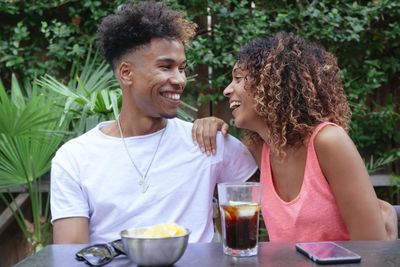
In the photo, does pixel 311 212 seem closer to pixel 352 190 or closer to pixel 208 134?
pixel 352 190

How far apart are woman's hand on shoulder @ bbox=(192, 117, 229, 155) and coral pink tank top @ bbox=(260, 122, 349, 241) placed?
15.0 inches

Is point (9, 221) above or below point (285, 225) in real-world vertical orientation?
below

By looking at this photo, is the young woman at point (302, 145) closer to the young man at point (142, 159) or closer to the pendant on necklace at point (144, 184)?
the young man at point (142, 159)

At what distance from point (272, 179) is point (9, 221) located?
2.17 metres

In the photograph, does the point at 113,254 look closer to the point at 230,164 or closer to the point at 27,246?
the point at 230,164

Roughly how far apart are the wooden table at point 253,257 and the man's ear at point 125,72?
89cm

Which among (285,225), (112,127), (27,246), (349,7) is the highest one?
(349,7)

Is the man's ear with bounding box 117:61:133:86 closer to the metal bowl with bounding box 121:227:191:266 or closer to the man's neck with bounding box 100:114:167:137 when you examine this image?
the man's neck with bounding box 100:114:167:137

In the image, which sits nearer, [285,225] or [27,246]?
[285,225]

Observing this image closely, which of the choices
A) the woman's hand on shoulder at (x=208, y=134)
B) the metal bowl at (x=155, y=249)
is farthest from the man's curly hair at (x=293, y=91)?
the metal bowl at (x=155, y=249)

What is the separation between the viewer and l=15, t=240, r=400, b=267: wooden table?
4.31 ft

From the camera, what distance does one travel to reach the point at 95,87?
3.28 m

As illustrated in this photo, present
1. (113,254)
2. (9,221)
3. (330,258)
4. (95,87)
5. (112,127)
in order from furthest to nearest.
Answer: (9,221), (95,87), (112,127), (113,254), (330,258)

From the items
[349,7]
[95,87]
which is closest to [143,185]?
[95,87]
